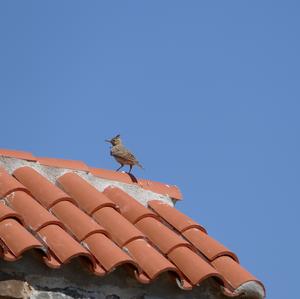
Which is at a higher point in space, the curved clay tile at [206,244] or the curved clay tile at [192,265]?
the curved clay tile at [206,244]

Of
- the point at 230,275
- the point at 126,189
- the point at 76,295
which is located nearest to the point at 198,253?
the point at 230,275

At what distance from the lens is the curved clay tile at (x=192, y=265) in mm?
5680

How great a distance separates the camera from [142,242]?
5.78 m

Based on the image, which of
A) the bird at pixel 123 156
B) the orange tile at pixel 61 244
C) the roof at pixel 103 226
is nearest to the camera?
the orange tile at pixel 61 244

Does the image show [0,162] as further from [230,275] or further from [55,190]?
[230,275]

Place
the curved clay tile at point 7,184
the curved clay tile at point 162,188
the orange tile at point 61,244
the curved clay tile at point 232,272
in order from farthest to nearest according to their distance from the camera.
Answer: the curved clay tile at point 162,188
the curved clay tile at point 232,272
the curved clay tile at point 7,184
the orange tile at point 61,244

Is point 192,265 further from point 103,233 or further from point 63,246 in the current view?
point 63,246

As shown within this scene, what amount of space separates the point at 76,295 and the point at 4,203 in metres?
0.80

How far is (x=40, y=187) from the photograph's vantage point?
19.5 feet

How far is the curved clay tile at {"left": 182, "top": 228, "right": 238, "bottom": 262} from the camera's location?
6168 millimetres

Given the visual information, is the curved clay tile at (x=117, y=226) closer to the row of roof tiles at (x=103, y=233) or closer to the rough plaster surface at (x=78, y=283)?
the row of roof tiles at (x=103, y=233)

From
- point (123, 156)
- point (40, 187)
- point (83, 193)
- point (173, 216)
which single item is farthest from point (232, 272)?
point (123, 156)

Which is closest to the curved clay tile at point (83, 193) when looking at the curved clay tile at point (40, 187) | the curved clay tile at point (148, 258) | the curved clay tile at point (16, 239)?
the curved clay tile at point (40, 187)

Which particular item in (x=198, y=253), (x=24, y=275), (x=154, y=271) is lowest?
(x=24, y=275)
